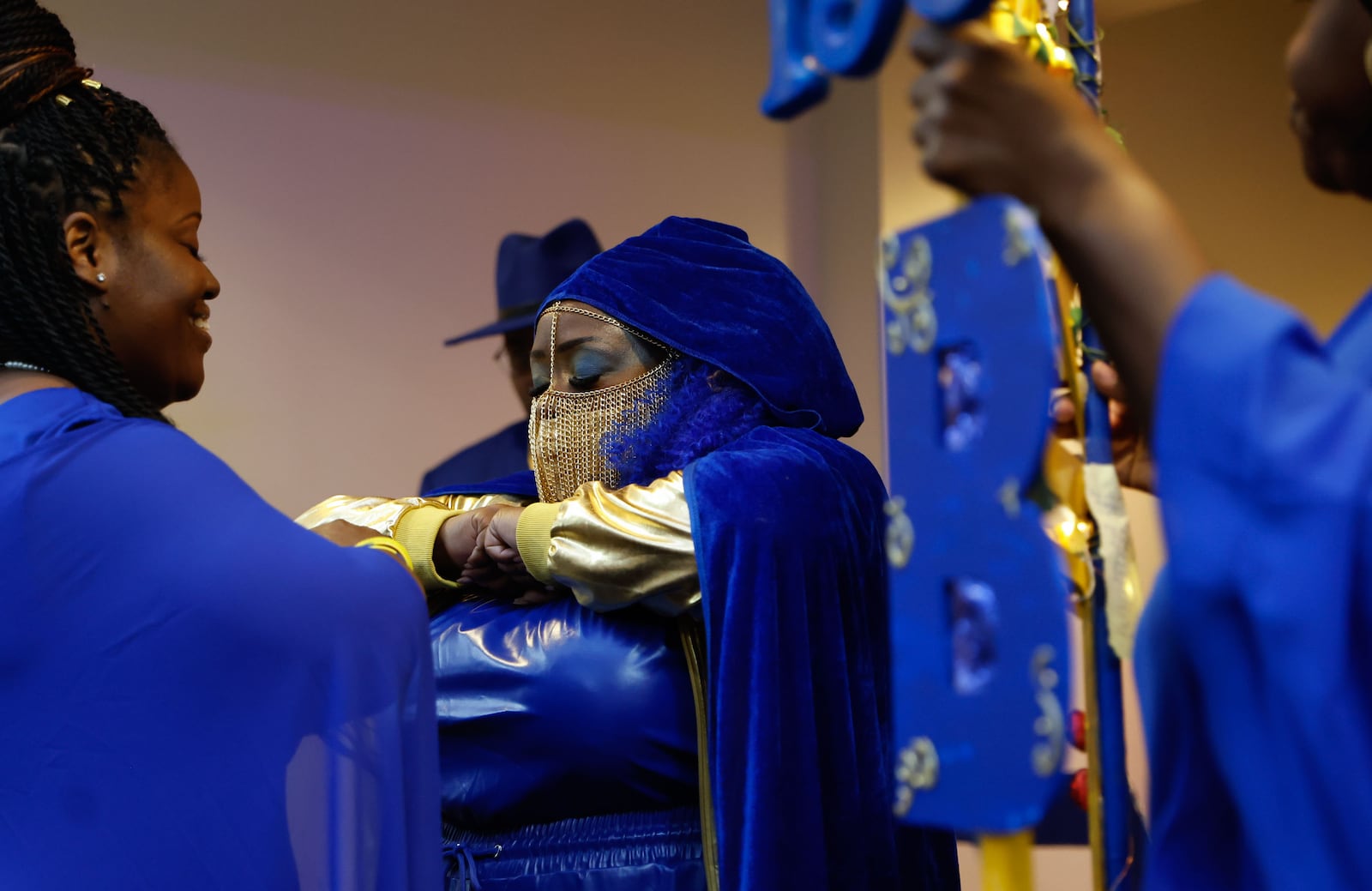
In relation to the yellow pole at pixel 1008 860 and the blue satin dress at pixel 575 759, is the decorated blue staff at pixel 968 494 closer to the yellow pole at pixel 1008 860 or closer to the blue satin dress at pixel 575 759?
the yellow pole at pixel 1008 860

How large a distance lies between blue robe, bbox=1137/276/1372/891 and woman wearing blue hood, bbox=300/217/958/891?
0.90m

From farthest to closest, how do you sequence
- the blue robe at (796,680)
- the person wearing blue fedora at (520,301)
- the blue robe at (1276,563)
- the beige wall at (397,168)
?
the beige wall at (397,168) → the person wearing blue fedora at (520,301) → the blue robe at (796,680) → the blue robe at (1276,563)

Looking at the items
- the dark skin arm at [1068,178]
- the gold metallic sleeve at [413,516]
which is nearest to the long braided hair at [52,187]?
the gold metallic sleeve at [413,516]

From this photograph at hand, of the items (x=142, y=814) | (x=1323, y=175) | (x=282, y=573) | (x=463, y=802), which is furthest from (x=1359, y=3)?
(x=463, y=802)

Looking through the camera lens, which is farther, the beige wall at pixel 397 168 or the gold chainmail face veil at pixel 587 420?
the beige wall at pixel 397 168

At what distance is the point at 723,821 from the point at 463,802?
0.34 m

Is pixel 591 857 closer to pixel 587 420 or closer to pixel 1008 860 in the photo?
pixel 587 420

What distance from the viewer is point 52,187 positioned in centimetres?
140

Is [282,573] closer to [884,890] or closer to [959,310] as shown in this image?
[959,310]

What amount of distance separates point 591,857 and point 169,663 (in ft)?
2.17

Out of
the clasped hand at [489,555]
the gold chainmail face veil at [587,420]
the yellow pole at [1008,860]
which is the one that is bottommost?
the yellow pole at [1008,860]

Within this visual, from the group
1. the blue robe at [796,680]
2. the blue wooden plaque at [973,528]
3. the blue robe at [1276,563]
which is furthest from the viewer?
the blue robe at [796,680]

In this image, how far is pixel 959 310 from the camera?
860 millimetres

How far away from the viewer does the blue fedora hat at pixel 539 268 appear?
3270mm
